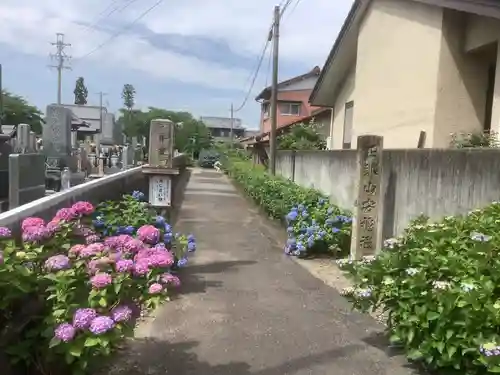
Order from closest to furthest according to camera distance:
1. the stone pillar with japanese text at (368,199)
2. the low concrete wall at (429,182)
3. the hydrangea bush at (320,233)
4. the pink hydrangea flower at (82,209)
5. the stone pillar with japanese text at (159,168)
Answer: the pink hydrangea flower at (82,209)
the low concrete wall at (429,182)
the stone pillar with japanese text at (368,199)
the stone pillar with japanese text at (159,168)
the hydrangea bush at (320,233)

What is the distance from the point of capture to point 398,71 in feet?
37.6

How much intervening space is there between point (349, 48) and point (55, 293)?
566 inches

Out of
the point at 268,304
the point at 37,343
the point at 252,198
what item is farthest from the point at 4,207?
the point at 252,198

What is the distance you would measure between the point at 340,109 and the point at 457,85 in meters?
7.49

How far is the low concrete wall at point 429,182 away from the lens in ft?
17.0

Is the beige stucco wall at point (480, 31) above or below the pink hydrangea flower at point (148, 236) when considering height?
above

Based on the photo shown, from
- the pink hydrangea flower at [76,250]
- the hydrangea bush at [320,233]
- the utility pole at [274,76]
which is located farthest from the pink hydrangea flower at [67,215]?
the utility pole at [274,76]

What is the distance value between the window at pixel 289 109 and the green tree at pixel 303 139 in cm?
2110

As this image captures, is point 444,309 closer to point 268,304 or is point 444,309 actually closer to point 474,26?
point 268,304

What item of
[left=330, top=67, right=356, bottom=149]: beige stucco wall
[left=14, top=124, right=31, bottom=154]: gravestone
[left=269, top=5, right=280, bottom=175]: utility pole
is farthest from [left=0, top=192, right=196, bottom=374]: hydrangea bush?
[left=269, top=5, right=280, bottom=175]: utility pole

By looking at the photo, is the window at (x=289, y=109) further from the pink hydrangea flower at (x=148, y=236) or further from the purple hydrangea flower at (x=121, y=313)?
the purple hydrangea flower at (x=121, y=313)

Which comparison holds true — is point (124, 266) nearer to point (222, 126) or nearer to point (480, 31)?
point (480, 31)

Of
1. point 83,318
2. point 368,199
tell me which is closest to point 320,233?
point 368,199

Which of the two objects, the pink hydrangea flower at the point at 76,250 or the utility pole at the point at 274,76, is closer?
the pink hydrangea flower at the point at 76,250
